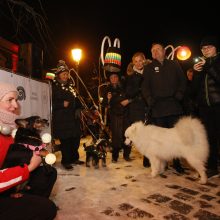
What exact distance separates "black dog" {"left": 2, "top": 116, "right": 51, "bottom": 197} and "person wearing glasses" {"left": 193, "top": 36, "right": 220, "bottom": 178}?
2808 millimetres

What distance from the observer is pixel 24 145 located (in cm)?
224

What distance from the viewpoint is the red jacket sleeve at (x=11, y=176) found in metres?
1.72

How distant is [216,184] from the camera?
368cm

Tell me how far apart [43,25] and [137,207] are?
406cm

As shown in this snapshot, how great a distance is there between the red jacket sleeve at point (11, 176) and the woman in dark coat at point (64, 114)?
3023 mm

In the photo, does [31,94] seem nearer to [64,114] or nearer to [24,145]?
[64,114]

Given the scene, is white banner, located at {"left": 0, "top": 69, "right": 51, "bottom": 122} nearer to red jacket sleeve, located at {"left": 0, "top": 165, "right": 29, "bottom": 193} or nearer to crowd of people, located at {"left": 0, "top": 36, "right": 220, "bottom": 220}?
crowd of people, located at {"left": 0, "top": 36, "right": 220, "bottom": 220}

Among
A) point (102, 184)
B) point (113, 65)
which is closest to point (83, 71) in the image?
point (113, 65)

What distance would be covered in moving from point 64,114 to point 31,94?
3.38ft

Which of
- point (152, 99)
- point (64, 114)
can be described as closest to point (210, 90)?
point (152, 99)

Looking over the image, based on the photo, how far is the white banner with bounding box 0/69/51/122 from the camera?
3.54 metres

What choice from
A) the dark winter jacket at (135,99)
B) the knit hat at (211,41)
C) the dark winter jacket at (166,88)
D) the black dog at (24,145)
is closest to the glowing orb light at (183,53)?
the dark winter jacket at (135,99)

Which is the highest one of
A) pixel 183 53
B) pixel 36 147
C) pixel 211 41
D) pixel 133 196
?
pixel 183 53

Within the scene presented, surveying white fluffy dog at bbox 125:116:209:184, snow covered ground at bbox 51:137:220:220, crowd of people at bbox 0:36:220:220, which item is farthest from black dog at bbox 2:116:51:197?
white fluffy dog at bbox 125:116:209:184
